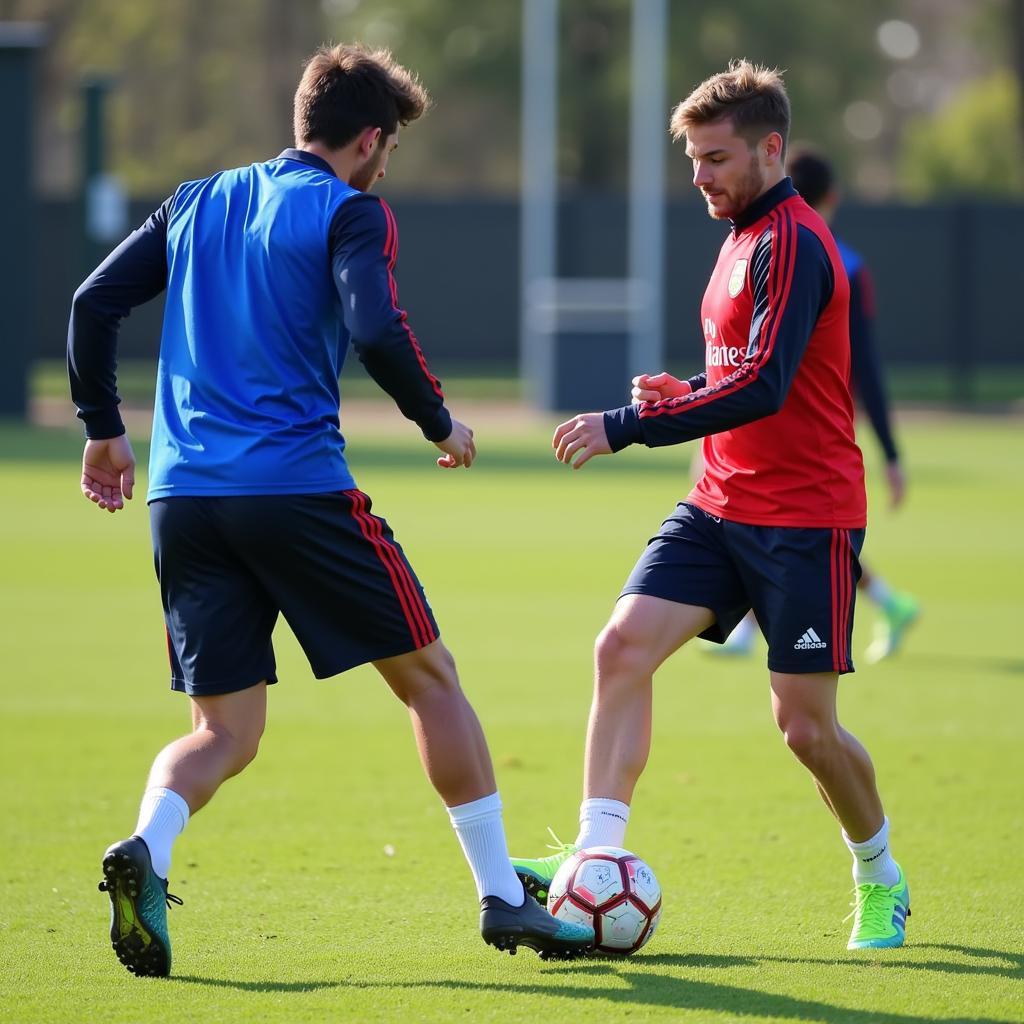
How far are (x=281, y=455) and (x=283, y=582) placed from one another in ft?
1.06

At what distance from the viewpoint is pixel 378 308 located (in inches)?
175

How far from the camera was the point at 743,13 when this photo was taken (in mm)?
44969

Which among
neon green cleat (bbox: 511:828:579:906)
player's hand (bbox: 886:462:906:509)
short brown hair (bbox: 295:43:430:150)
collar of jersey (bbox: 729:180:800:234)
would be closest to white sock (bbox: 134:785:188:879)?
neon green cleat (bbox: 511:828:579:906)

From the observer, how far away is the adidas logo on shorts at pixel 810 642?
4949 millimetres

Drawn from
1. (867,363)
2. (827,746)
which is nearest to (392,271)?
(827,746)

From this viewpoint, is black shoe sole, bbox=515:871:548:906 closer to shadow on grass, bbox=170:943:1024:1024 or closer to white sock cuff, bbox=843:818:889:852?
shadow on grass, bbox=170:943:1024:1024

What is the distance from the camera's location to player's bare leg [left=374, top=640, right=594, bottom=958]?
479 cm

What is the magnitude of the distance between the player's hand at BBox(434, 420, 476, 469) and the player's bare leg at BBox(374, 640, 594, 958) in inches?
18.8

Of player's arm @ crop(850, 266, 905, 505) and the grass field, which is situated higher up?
player's arm @ crop(850, 266, 905, 505)

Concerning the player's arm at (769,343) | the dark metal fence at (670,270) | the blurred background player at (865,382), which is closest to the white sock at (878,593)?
the blurred background player at (865,382)

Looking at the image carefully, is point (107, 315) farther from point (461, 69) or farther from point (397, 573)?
point (461, 69)

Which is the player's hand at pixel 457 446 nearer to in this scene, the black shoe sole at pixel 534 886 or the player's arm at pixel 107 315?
the player's arm at pixel 107 315

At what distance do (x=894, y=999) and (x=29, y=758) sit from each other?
165 inches

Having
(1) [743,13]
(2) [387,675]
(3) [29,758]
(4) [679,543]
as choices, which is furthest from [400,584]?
(1) [743,13]
